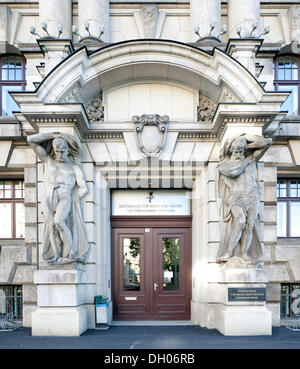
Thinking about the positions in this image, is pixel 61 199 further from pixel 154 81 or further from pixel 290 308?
pixel 290 308

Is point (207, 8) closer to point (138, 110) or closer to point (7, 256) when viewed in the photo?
point (138, 110)

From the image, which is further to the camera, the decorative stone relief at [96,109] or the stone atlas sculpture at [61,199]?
the decorative stone relief at [96,109]

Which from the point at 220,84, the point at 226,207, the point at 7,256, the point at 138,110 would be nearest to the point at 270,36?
the point at 220,84

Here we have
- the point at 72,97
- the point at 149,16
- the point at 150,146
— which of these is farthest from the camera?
the point at 149,16

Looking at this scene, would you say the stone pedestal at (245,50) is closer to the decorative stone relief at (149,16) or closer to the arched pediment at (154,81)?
the arched pediment at (154,81)

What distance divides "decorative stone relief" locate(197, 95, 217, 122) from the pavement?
5060mm

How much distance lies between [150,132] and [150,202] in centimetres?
196

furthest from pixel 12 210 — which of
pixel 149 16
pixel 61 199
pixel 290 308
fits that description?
pixel 290 308

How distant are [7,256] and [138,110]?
512 centimetres

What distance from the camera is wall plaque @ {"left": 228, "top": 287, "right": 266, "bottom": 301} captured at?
Result: 22.5ft

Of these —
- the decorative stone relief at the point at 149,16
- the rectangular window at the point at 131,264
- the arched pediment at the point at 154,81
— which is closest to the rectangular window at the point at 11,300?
the rectangular window at the point at 131,264

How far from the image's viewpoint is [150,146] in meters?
7.84

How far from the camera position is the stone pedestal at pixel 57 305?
6.73 m

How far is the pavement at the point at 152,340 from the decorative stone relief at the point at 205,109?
506 cm
